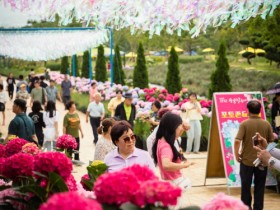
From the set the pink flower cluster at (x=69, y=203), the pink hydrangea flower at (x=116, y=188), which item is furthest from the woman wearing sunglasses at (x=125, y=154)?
the pink flower cluster at (x=69, y=203)

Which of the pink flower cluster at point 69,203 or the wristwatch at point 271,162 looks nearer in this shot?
the pink flower cluster at point 69,203

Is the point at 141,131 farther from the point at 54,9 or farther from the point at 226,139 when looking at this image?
the point at 54,9

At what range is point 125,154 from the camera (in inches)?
217

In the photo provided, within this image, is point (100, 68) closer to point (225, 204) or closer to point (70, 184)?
point (70, 184)

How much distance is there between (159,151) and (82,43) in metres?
16.6

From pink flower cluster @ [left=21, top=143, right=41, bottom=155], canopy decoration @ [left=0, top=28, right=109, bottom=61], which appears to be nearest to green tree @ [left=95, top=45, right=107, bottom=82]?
canopy decoration @ [left=0, top=28, right=109, bottom=61]

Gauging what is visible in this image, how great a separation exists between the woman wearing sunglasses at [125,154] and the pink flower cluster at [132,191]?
2862 mm

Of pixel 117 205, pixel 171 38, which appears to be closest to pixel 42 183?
pixel 117 205

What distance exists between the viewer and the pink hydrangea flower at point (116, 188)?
8.21 ft

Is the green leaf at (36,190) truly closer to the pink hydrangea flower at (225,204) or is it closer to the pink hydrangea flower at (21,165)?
the pink hydrangea flower at (21,165)

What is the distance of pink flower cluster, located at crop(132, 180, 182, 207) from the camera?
2488 mm

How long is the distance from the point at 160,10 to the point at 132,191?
6.61 meters

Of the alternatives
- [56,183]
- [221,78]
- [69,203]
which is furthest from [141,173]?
[221,78]

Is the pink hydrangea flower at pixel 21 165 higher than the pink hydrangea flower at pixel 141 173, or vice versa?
the pink hydrangea flower at pixel 141 173
